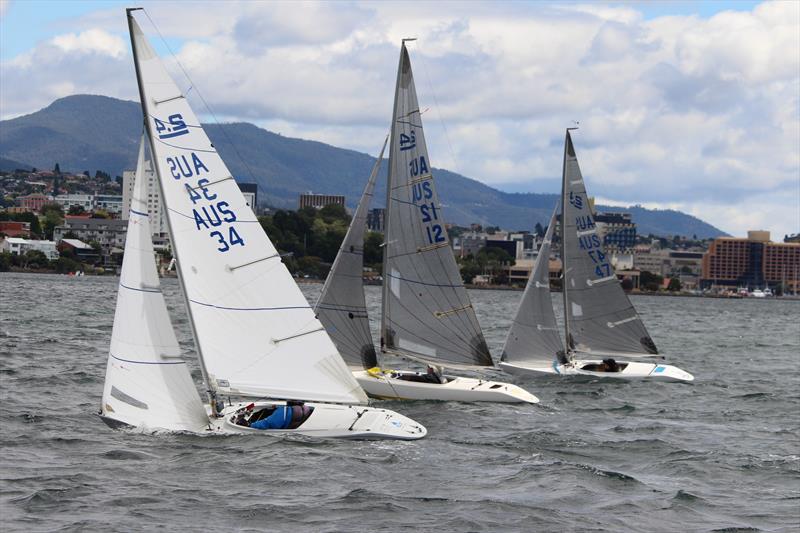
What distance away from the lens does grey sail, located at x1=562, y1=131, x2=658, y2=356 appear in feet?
143

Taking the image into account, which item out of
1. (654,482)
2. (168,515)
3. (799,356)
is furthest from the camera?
(799,356)

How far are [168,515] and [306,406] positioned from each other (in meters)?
6.16

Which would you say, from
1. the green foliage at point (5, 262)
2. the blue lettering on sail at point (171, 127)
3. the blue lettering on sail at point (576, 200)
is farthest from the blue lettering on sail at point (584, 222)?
the green foliage at point (5, 262)

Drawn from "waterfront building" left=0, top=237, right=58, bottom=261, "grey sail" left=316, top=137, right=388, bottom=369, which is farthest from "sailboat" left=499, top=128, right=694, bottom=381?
"waterfront building" left=0, top=237, right=58, bottom=261

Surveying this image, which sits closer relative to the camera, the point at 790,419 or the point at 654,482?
the point at 654,482

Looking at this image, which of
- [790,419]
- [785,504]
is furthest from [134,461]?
[790,419]

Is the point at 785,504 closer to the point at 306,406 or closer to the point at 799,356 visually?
the point at 306,406

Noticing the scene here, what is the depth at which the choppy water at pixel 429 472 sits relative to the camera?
19578 mm

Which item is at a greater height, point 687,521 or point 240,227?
point 240,227

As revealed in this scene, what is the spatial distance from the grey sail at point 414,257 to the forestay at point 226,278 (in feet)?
28.6

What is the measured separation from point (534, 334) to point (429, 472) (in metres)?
19.8

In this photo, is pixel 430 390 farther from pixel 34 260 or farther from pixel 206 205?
pixel 34 260

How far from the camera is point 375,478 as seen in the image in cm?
2206

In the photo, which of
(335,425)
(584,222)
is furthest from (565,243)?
(335,425)
